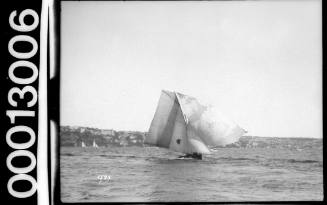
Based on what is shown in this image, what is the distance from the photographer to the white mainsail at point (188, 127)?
405 cm

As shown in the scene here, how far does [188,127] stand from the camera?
Answer: 445cm

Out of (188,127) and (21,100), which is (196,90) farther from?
(21,100)

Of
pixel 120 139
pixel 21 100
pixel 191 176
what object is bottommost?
pixel 191 176

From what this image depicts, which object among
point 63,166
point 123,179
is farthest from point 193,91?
point 63,166

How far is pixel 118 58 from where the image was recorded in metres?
4.02

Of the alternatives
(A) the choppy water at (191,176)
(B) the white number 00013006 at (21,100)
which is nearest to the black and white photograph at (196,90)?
(A) the choppy water at (191,176)

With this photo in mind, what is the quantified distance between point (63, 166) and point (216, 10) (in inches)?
73.6

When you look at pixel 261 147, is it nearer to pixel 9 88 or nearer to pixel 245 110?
pixel 245 110

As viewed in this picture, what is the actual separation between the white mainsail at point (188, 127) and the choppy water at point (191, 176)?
140 mm

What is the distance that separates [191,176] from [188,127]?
0.55 meters

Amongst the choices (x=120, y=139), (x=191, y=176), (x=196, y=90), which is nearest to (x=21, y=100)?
(x=120, y=139)

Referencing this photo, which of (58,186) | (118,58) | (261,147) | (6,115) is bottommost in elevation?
(58,186)

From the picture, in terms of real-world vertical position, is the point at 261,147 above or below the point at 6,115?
below

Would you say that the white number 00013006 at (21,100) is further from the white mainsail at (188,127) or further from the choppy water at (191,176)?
the white mainsail at (188,127)
